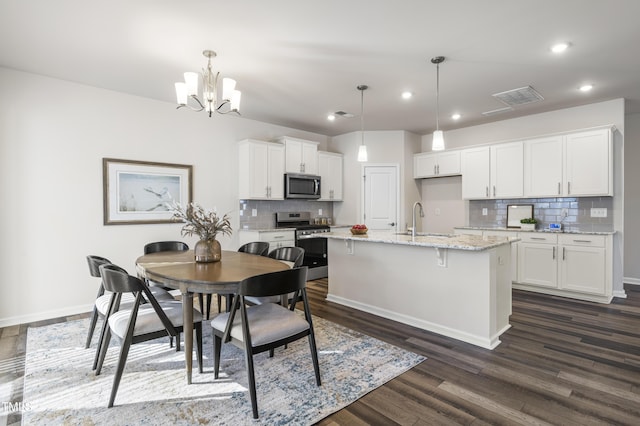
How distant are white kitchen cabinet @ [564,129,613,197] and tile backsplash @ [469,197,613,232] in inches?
14.9

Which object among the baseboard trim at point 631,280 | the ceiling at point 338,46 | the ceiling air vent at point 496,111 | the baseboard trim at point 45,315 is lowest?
the baseboard trim at point 45,315

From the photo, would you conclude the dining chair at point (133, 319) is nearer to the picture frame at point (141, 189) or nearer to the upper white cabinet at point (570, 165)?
the picture frame at point (141, 189)

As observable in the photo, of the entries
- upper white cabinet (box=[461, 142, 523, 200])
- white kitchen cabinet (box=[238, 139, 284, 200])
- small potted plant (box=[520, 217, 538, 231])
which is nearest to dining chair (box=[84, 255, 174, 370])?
white kitchen cabinet (box=[238, 139, 284, 200])

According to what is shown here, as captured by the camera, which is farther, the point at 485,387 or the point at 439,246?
the point at 439,246

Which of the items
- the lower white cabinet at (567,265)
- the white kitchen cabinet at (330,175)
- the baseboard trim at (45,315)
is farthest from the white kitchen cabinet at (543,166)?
the baseboard trim at (45,315)

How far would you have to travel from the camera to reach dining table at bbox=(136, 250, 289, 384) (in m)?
2.14

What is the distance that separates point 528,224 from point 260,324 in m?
4.55

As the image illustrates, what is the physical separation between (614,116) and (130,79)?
603 centimetres

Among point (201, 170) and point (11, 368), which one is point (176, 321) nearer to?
point (11, 368)

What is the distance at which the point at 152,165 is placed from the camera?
4348 mm

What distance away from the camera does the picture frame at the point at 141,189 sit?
4.05 metres

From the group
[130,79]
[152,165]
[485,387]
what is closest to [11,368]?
[152,165]

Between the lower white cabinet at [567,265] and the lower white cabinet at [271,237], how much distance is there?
Answer: 11.2 feet

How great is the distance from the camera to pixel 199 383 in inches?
91.3
